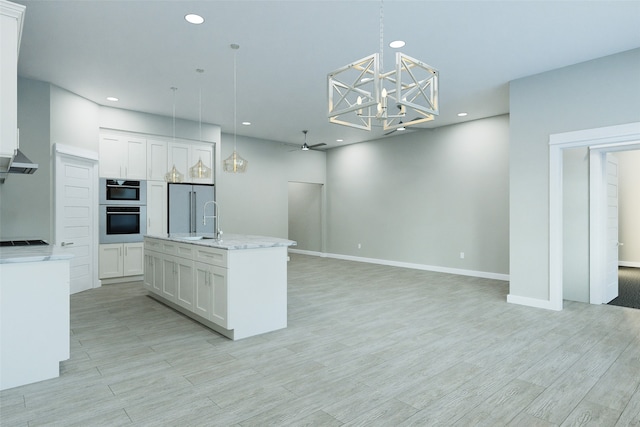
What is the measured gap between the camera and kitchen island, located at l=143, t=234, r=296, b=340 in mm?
3578

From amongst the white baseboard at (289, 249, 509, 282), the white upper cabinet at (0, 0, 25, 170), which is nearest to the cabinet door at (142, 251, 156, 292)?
the white upper cabinet at (0, 0, 25, 170)

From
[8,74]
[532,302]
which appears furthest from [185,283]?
[532,302]

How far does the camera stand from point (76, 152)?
561 cm

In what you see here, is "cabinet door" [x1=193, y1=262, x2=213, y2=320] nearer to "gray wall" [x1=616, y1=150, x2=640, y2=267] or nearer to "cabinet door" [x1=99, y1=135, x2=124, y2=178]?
"cabinet door" [x1=99, y1=135, x2=124, y2=178]

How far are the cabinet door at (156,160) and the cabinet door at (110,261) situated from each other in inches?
55.9

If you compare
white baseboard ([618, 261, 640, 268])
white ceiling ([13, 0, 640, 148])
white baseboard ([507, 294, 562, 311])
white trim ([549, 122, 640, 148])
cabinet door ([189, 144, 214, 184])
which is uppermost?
white ceiling ([13, 0, 640, 148])

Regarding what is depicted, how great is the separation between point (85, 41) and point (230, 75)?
167 centimetres

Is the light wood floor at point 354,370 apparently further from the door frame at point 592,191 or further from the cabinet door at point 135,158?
the cabinet door at point 135,158

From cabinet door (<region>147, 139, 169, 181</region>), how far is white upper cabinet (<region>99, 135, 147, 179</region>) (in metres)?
0.07

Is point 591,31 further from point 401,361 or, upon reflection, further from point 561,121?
point 401,361

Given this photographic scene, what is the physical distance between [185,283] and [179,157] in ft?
12.2

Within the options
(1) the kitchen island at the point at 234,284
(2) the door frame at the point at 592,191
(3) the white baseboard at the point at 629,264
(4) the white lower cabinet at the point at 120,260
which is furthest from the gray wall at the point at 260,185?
(3) the white baseboard at the point at 629,264

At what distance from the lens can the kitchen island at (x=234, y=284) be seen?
141 inches

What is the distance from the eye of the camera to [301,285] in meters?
6.31
